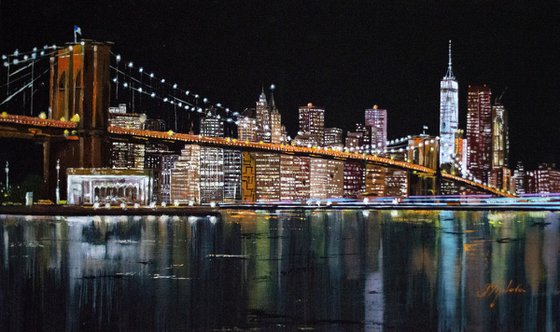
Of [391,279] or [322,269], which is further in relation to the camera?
[322,269]

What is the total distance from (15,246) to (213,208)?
35843 millimetres

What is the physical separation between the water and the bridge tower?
2644 centimetres

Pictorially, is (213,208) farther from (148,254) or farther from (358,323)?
(358,323)

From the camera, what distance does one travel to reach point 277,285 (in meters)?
15.3

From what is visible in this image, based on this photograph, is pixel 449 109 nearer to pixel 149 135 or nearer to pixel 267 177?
pixel 267 177

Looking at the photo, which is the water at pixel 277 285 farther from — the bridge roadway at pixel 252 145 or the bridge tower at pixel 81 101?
the bridge tower at pixel 81 101

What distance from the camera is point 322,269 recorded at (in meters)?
18.4

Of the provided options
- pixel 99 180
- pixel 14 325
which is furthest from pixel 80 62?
pixel 14 325
